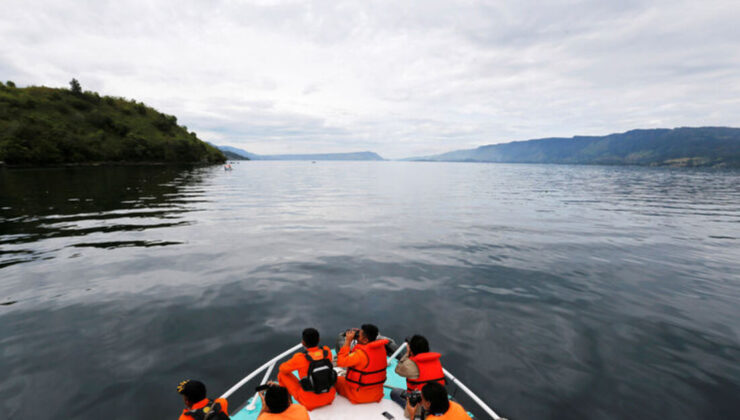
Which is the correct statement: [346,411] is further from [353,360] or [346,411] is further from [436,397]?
[436,397]

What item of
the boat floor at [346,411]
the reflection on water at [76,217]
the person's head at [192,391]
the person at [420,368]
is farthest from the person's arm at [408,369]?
the reflection on water at [76,217]

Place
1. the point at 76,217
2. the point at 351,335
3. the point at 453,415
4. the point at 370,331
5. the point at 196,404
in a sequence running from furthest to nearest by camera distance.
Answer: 1. the point at 76,217
2. the point at 351,335
3. the point at 370,331
4. the point at 196,404
5. the point at 453,415

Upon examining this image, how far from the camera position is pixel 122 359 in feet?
30.6

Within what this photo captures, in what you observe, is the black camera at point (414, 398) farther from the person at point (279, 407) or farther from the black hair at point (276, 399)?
the black hair at point (276, 399)

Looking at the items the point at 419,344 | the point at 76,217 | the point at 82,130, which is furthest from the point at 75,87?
the point at 419,344

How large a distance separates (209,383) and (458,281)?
1123 centimetres

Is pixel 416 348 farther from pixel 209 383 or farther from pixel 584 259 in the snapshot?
pixel 584 259

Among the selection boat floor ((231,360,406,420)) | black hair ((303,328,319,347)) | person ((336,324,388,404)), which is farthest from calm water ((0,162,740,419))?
black hair ((303,328,319,347))

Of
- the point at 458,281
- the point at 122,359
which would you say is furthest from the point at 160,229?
the point at 458,281

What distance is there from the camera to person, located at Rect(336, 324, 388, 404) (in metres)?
7.11

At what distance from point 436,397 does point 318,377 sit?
8.67 ft

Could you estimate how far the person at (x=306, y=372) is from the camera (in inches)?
269

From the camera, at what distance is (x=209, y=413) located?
18.0 feet

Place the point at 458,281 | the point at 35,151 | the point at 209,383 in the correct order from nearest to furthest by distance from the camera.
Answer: the point at 209,383, the point at 458,281, the point at 35,151
